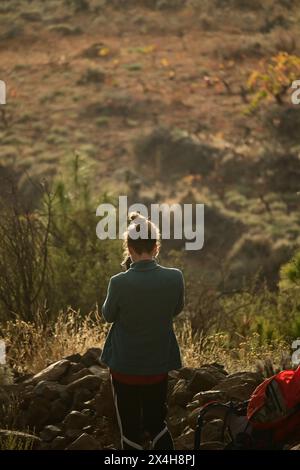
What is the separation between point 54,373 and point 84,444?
163 cm

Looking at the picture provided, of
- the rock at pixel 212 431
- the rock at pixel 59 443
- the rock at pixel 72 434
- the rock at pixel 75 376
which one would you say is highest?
the rock at pixel 75 376

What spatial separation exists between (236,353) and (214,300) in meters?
2.80

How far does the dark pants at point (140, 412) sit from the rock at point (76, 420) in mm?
1576

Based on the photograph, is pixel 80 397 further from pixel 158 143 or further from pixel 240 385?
pixel 158 143

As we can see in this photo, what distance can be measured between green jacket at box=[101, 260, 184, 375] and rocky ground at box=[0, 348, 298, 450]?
1.19m

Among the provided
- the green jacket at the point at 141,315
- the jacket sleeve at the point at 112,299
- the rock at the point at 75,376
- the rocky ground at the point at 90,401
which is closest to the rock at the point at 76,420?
the rocky ground at the point at 90,401

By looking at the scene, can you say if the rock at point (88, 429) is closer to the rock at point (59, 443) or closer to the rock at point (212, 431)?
the rock at point (59, 443)

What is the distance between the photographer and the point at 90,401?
295 inches

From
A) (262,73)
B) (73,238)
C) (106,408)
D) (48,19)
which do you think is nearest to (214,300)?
(73,238)

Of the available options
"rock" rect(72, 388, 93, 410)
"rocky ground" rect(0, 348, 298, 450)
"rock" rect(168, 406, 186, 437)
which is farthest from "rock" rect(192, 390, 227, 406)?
"rock" rect(72, 388, 93, 410)

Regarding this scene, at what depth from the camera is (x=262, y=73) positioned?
43812mm

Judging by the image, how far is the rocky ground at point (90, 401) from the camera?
6.95m

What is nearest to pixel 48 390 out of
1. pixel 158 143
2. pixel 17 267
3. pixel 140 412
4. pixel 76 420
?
pixel 76 420
